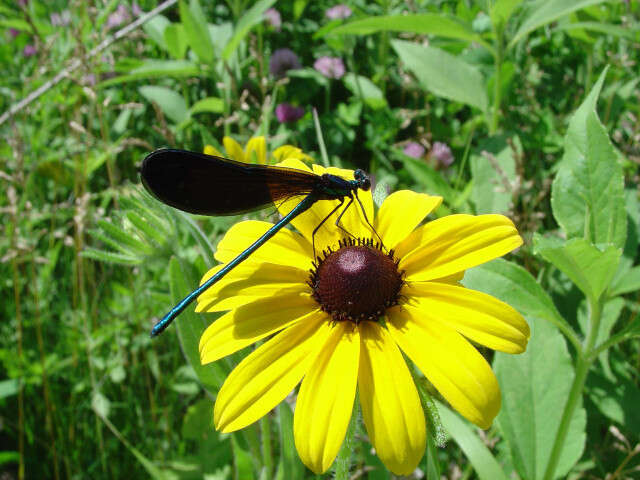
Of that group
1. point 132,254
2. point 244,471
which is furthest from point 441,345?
point 132,254

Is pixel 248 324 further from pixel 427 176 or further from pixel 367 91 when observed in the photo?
pixel 367 91

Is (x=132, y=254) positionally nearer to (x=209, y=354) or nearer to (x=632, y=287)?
(x=209, y=354)

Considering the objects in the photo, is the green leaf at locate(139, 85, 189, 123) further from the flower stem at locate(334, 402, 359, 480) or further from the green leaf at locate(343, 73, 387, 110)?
the flower stem at locate(334, 402, 359, 480)

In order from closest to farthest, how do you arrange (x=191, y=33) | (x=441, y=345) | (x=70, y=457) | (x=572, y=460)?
(x=441, y=345)
(x=572, y=460)
(x=70, y=457)
(x=191, y=33)

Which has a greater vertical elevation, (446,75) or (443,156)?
(446,75)

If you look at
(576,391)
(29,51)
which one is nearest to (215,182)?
(576,391)

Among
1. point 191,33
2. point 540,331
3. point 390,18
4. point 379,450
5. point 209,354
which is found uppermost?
point 191,33

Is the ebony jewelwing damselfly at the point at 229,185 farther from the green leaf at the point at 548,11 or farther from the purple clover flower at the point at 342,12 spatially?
the purple clover flower at the point at 342,12
